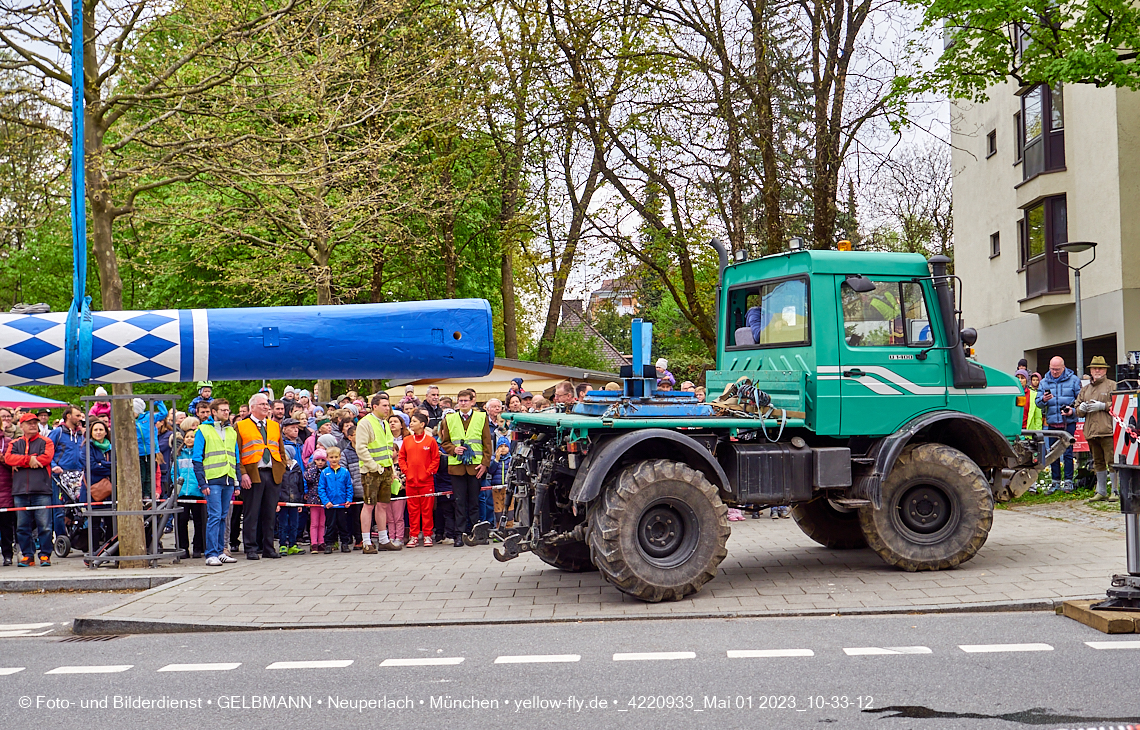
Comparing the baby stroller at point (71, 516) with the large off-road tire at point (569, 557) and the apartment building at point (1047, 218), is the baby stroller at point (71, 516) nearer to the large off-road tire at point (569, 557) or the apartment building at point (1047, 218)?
the large off-road tire at point (569, 557)

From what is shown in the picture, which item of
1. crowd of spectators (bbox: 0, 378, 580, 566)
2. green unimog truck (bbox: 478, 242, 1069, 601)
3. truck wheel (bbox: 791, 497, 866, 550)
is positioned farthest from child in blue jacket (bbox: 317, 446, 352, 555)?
truck wheel (bbox: 791, 497, 866, 550)

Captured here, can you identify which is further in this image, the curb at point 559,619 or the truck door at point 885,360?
the truck door at point 885,360

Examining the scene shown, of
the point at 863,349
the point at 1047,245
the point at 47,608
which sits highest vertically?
the point at 1047,245

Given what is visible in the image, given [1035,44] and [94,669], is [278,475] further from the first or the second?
[1035,44]

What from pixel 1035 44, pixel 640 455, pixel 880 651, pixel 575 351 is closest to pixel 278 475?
pixel 640 455

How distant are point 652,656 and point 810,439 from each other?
3.42 m

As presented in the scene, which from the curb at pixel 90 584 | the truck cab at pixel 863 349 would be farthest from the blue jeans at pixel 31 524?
the truck cab at pixel 863 349

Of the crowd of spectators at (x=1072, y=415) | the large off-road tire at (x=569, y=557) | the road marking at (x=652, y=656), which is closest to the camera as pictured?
the road marking at (x=652, y=656)

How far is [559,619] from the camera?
852cm

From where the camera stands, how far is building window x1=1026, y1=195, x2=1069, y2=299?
27.9 metres

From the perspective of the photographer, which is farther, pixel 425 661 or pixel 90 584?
pixel 90 584

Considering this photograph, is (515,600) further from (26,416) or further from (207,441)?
(26,416)

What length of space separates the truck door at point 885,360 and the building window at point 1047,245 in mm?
19295

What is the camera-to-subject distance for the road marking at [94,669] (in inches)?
279
